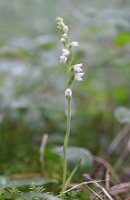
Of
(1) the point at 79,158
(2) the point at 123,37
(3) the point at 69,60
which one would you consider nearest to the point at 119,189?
(1) the point at 79,158

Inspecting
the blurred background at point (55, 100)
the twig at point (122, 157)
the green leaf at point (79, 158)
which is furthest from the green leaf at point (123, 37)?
the green leaf at point (79, 158)

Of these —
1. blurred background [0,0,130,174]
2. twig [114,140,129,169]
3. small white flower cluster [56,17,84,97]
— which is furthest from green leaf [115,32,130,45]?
small white flower cluster [56,17,84,97]

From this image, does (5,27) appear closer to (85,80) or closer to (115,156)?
(85,80)

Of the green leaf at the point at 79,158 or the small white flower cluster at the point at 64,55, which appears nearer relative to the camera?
the small white flower cluster at the point at 64,55

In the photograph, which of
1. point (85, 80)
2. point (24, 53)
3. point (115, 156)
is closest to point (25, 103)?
point (24, 53)

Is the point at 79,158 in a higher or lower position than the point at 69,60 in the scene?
lower

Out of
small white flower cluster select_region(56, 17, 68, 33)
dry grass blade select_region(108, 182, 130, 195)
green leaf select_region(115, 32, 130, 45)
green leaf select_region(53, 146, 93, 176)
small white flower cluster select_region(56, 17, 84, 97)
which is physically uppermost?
green leaf select_region(115, 32, 130, 45)

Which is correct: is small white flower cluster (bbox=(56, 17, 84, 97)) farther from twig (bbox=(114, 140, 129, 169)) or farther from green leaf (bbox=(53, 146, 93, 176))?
twig (bbox=(114, 140, 129, 169))

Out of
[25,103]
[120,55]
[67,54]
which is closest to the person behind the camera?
[67,54]

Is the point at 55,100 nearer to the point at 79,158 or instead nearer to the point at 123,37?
the point at 123,37

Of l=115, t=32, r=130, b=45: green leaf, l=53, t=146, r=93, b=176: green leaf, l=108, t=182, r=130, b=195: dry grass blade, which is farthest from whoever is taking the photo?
l=115, t=32, r=130, b=45: green leaf

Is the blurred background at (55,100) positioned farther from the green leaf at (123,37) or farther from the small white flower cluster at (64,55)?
the small white flower cluster at (64,55)
